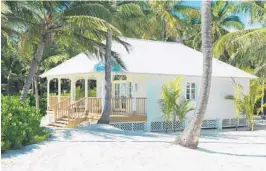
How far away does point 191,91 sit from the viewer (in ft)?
79.9

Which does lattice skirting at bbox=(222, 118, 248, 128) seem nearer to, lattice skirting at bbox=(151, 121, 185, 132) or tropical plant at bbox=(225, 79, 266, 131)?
tropical plant at bbox=(225, 79, 266, 131)

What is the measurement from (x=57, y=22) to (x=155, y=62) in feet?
21.8

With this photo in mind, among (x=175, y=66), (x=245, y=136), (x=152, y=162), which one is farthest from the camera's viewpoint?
(x=175, y=66)

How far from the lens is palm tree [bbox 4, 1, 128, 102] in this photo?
17.5 meters

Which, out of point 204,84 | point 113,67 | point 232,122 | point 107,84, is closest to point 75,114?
point 107,84

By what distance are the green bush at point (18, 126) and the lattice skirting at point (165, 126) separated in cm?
855

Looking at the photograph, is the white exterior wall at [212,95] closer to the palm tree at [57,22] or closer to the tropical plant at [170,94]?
the tropical plant at [170,94]

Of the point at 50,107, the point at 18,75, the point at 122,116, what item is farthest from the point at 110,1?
the point at 18,75

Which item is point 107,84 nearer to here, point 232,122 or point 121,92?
point 121,92

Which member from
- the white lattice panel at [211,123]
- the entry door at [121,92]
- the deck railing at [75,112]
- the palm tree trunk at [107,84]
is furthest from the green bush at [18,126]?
the white lattice panel at [211,123]

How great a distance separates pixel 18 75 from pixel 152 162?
30.1 metres

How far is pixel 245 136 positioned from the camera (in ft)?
65.3

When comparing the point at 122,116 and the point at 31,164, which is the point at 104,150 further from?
the point at 122,116

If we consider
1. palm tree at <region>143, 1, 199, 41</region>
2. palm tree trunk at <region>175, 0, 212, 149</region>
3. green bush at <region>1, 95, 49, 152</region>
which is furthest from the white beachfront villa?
palm tree trunk at <region>175, 0, 212, 149</region>
